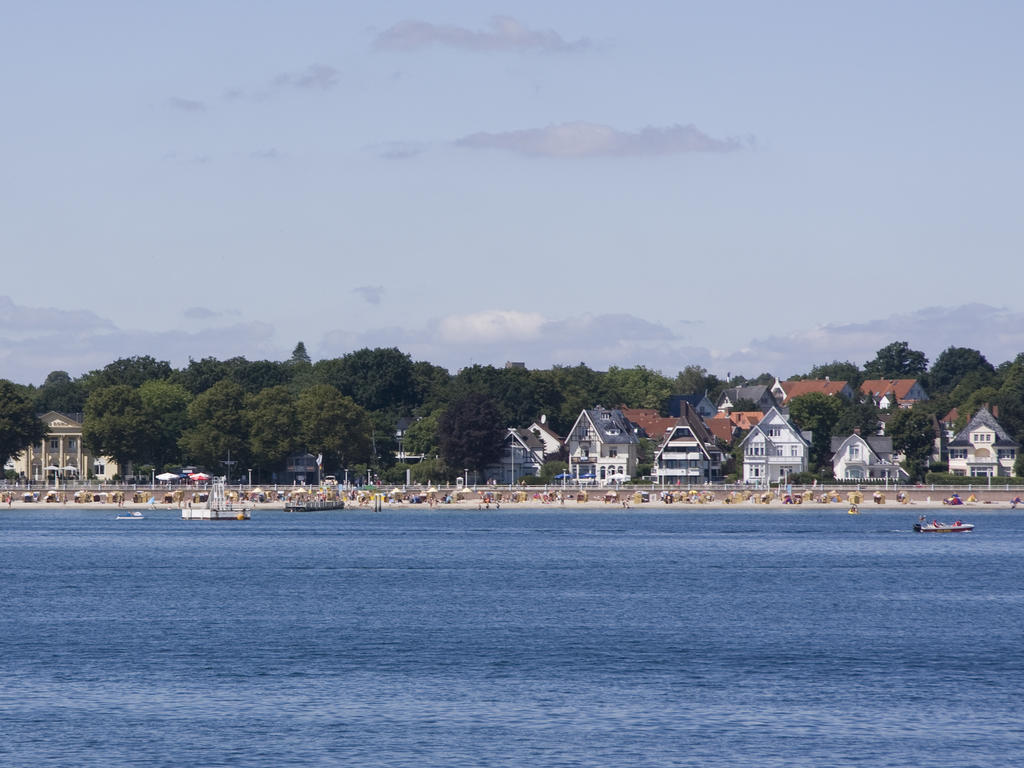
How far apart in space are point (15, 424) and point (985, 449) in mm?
105591

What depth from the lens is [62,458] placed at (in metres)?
185

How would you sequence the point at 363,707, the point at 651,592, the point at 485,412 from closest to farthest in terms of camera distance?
the point at 363,707
the point at 651,592
the point at 485,412

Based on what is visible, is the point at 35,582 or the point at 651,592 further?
the point at 35,582

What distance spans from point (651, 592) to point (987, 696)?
27.8 metres

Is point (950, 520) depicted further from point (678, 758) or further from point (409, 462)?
point (678, 758)

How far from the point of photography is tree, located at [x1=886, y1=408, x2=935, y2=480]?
171250mm

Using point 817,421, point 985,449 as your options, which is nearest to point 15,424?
point 817,421

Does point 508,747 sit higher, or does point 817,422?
point 817,422

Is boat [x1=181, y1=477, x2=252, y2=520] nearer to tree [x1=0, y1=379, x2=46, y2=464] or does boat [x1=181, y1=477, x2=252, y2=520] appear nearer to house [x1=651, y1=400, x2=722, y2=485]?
tree [x1=0, y1=379, x2=46, y2=464]

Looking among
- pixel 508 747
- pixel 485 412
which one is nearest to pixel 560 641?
pixel 508 747

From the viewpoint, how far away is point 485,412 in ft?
560

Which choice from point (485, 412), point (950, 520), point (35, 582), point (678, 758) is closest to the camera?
point (678, 758)

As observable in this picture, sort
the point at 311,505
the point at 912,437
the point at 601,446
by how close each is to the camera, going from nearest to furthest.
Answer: the point at 311,505 → the point at 912,437 → the point at 601,446

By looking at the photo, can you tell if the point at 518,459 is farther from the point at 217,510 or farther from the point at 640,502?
the point at 217,510
